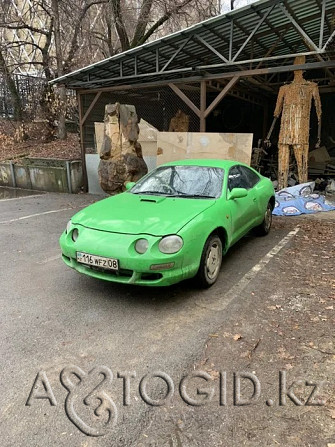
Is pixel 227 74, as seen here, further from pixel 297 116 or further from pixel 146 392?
pixel 146 392

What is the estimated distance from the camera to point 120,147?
7.90 meters

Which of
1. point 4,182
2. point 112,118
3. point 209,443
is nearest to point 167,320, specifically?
point 209,443

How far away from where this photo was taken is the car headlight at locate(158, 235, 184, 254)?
3086mm

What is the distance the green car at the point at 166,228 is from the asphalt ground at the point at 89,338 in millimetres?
321

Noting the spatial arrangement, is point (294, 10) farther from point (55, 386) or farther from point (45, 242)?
point (55, 386)

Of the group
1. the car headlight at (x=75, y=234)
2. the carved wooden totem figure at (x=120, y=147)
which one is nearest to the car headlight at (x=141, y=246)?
the car headlight at (x=75, y=234)

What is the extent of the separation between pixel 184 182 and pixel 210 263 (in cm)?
121

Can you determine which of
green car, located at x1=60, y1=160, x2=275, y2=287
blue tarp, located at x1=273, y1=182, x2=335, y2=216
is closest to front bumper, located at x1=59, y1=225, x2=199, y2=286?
green car, located at x1=60, y1=160, x2=275, y2=287

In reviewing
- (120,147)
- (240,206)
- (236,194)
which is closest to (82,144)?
(120,147)

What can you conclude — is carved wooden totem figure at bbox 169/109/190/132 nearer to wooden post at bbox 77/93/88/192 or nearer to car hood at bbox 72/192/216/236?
wooden post at bbox 77/93/88/192

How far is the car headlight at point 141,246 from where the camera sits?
309 centimetres

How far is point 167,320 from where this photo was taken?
3.06 metres

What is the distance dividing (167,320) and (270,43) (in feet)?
28.1

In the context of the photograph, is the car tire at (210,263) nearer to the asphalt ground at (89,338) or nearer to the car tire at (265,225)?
the asphalt ground at (89,338)
